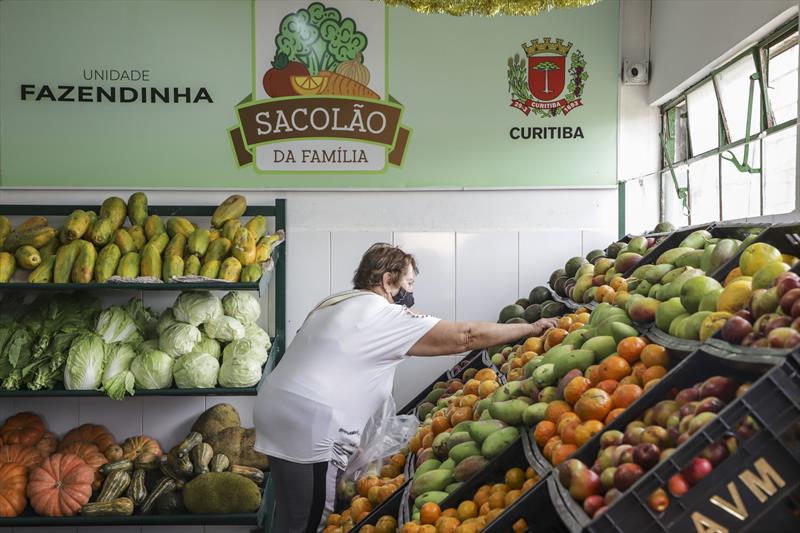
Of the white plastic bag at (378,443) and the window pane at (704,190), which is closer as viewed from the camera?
the white plastic bag at (378,443)

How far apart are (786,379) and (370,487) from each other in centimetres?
170

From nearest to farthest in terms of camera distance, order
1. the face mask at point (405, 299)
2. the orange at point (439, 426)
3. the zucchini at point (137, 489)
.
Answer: the orange at point (439, 426) < the zucchini at point (137, 489) < the face mask at point (405, 299)

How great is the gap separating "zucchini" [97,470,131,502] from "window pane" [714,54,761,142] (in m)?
3.21

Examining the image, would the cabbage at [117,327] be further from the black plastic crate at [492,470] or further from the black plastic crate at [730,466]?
the black plastic crate at [730,466]

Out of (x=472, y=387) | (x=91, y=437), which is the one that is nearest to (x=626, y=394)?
(x=472, y=387)

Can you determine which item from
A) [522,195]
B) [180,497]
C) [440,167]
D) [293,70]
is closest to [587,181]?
[522,195]

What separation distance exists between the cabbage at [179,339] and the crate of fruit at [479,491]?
2005mm

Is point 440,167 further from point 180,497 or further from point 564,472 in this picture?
point 564,472

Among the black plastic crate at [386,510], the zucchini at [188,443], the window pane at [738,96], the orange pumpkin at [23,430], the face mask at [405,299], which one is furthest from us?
the orange pumpkin at [23,430]

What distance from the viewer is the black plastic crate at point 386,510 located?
2.66m

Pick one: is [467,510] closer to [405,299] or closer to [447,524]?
[447,524]

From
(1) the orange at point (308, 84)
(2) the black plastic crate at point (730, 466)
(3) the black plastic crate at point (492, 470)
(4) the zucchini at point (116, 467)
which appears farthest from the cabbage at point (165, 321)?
(2) the black plastic crate at point (730, 466)

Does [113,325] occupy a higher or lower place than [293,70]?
lower

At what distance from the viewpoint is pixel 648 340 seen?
2391 millimetres
